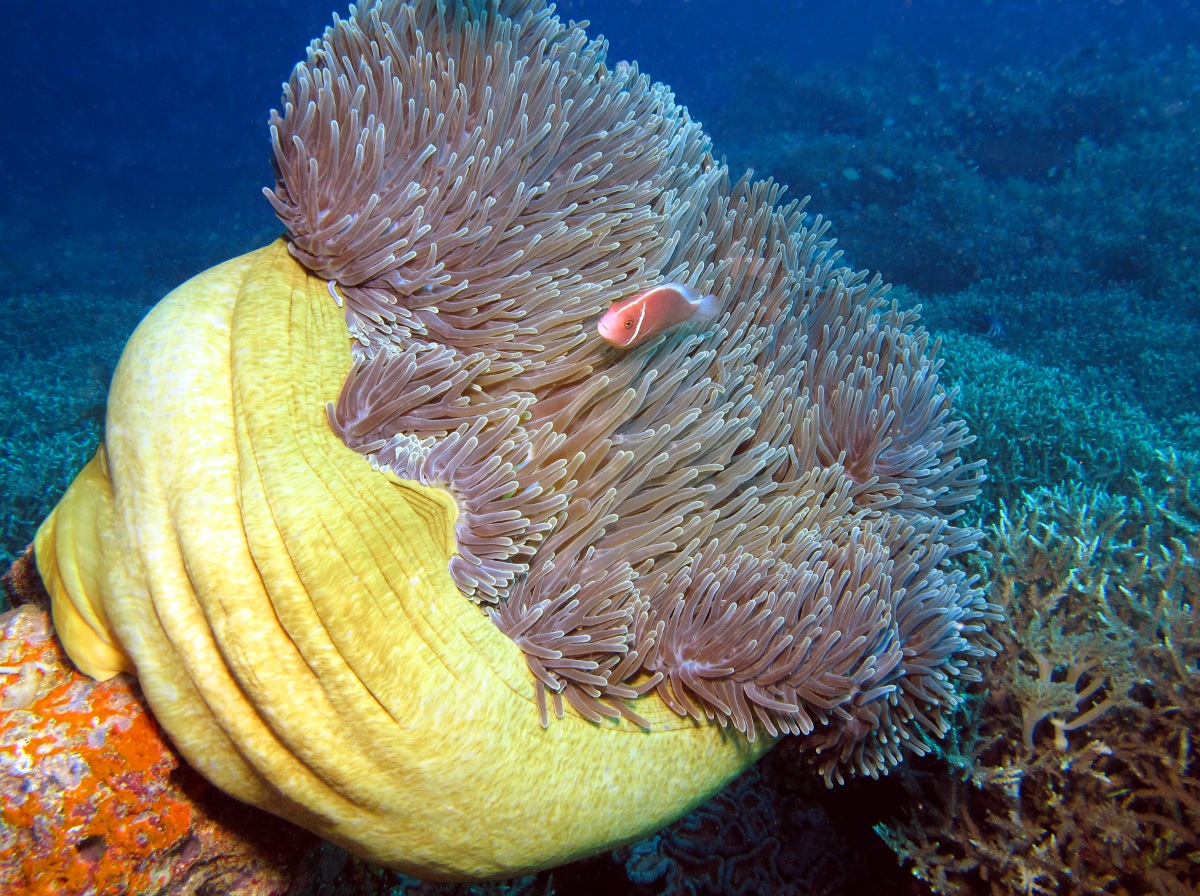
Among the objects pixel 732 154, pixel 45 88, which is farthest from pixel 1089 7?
pixel 45 88

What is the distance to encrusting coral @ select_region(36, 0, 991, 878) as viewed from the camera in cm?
135

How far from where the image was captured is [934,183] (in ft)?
38.7

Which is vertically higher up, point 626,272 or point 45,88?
point 626,272

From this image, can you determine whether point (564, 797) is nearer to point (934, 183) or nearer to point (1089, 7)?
point (934, 183)

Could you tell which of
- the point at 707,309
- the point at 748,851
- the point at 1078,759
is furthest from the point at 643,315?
the point at 748,851

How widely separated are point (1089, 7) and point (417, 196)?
1722 inches

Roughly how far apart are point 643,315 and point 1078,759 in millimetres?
1966

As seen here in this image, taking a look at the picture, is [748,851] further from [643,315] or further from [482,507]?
[643,315]

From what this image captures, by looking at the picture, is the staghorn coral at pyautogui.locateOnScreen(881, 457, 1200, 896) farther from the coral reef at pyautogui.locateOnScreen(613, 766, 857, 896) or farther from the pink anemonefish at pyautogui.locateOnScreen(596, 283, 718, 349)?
the pink anemonefish at pyautogui.locateOnScreen(596, 283, 718, 349)

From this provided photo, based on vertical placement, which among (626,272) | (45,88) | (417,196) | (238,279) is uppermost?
(626,272)

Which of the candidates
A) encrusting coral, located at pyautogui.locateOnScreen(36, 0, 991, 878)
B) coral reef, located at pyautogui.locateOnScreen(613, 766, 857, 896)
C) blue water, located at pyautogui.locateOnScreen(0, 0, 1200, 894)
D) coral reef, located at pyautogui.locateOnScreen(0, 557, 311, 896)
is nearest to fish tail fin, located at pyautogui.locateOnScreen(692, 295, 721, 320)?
encrusting coral, located at pyautogui.locateOnScreen(36, 0, 991, 878)

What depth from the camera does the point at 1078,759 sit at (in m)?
2.18

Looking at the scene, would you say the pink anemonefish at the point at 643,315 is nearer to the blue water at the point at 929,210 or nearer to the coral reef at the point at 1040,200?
the blue water at the point at 929,210

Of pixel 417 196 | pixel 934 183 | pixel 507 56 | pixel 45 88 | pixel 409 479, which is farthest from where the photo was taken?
pixel 45 88
